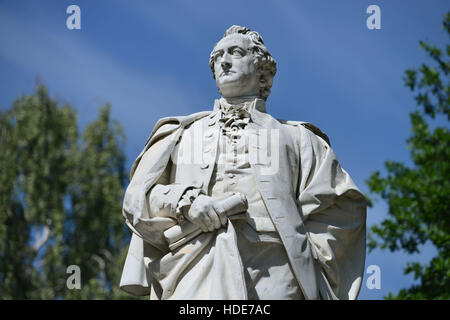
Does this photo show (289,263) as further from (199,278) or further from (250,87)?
Answer: (250,87)

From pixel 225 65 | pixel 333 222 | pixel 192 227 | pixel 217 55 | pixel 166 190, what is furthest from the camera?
pixel 217 55

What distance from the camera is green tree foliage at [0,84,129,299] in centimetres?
2570

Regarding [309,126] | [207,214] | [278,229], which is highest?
[309,126]

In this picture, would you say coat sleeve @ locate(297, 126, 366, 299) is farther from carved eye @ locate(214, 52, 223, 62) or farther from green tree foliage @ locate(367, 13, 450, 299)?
green tree foliage @ locate(367, 13, 450, 299)

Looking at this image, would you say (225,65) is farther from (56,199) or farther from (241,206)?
(56,199)

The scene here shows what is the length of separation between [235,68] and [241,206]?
5.26ft

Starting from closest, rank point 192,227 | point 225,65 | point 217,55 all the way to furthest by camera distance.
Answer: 1. point 192,227
2. point 225,65
3. point 217,55

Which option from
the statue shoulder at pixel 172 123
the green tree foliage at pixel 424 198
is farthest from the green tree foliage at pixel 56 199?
the statue shoulder at pixel 172 123

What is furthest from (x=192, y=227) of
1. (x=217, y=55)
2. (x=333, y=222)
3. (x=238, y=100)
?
(x=217, y=55)

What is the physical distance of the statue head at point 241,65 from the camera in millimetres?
8523

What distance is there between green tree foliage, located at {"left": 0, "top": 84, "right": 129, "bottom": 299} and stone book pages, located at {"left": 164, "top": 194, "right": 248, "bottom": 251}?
16930mm

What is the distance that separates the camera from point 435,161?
1988cm

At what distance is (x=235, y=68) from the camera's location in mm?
8531

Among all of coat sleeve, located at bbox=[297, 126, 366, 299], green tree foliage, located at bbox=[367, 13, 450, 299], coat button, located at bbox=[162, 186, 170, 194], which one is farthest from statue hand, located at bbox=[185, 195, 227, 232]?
green tree foliage, located at bbox=[367, 13, 450, 299]
